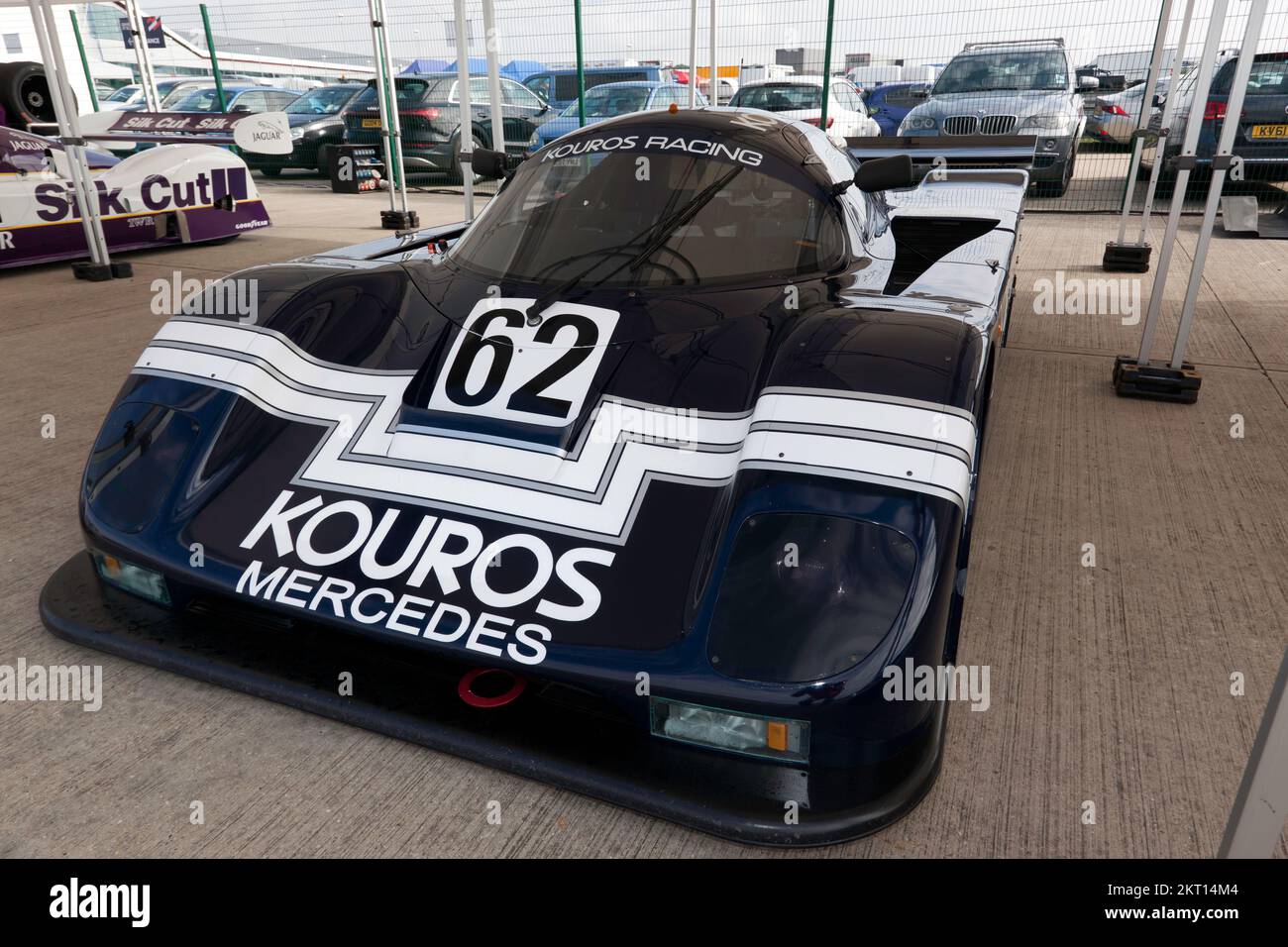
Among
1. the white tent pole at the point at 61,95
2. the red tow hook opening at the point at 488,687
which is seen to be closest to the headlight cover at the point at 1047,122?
the white tent pole at the point at 61,95

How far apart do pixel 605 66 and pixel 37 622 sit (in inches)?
416

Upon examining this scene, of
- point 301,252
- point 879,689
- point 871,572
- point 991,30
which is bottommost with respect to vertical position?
point 301,252

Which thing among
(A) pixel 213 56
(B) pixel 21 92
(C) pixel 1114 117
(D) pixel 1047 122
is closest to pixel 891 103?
(C) pixel 1114 117

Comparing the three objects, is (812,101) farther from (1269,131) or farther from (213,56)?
(213,56)

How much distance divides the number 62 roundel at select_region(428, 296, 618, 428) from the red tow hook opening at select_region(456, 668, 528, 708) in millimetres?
578

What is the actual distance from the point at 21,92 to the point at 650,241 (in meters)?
9.19

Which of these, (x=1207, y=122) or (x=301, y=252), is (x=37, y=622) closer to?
(x=301, y=252)

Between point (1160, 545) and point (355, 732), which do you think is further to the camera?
point (1160, 545)

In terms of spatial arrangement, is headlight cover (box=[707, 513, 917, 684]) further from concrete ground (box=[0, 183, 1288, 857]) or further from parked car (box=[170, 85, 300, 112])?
parked car (box=[170, 85, 300, 112])

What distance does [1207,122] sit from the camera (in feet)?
26.5

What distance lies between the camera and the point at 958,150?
16.9ft

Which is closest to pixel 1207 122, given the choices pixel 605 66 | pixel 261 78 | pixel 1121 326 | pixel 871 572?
pixel 1121 326

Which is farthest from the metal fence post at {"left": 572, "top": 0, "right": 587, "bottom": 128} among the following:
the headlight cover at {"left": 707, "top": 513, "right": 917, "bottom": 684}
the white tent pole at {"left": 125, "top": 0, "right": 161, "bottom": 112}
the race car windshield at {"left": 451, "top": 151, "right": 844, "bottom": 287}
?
the headlight cover at {"left": 707, "top": 513, "right": 917, "bottom": 684}

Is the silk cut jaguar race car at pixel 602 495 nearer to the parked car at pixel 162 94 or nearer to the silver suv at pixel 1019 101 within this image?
the silver suv at pixel 1019 101
